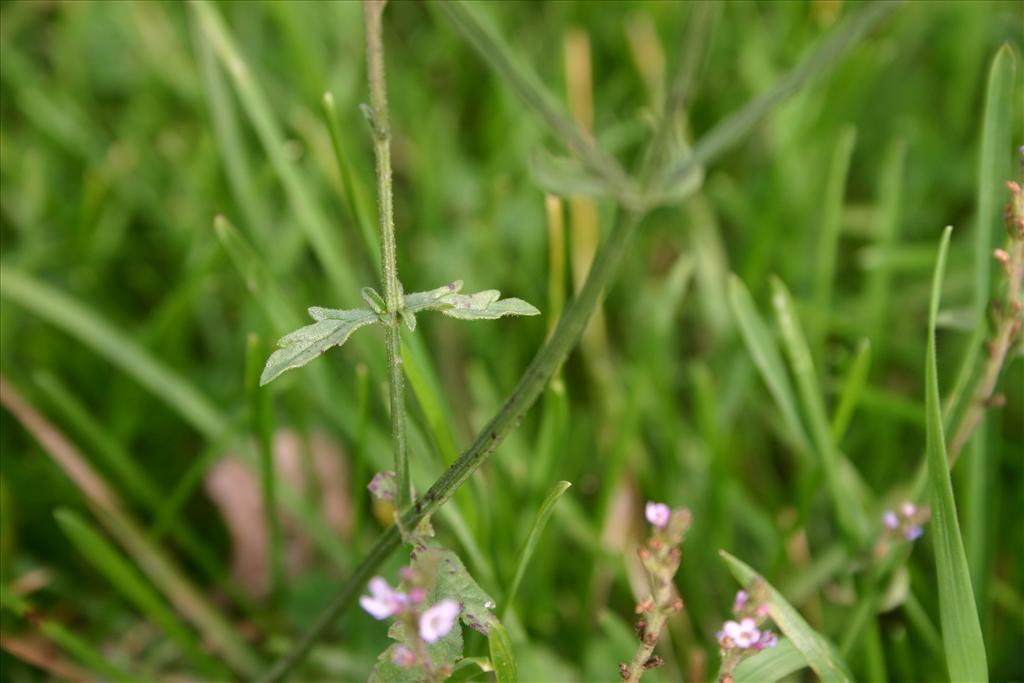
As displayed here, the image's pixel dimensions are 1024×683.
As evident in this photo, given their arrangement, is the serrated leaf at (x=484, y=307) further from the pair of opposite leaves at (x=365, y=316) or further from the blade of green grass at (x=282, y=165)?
the blade of green grass at (x=282, y=165)

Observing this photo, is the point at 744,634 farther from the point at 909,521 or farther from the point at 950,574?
the point at 909,521

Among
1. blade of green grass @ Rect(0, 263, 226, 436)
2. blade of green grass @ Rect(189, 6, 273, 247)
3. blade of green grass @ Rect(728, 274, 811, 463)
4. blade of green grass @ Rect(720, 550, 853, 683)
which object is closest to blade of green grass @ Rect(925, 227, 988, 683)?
blade of green grass @ Rect(720, 550, 853, 683)

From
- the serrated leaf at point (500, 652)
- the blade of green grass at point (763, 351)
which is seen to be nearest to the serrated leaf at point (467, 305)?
the serrated leaf at point (500, 652)

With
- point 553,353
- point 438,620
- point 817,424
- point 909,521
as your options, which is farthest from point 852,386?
point 438,620

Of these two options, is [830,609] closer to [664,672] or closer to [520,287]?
[664,672]

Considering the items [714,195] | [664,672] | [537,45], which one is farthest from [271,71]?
[664,672]

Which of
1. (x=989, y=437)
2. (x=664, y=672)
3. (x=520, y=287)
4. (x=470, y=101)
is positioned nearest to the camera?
(x=989, y=437)

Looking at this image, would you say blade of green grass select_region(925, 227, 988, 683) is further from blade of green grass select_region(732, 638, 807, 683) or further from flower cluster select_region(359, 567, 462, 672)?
flower cluster select_region(359, 567, 462, 672)
